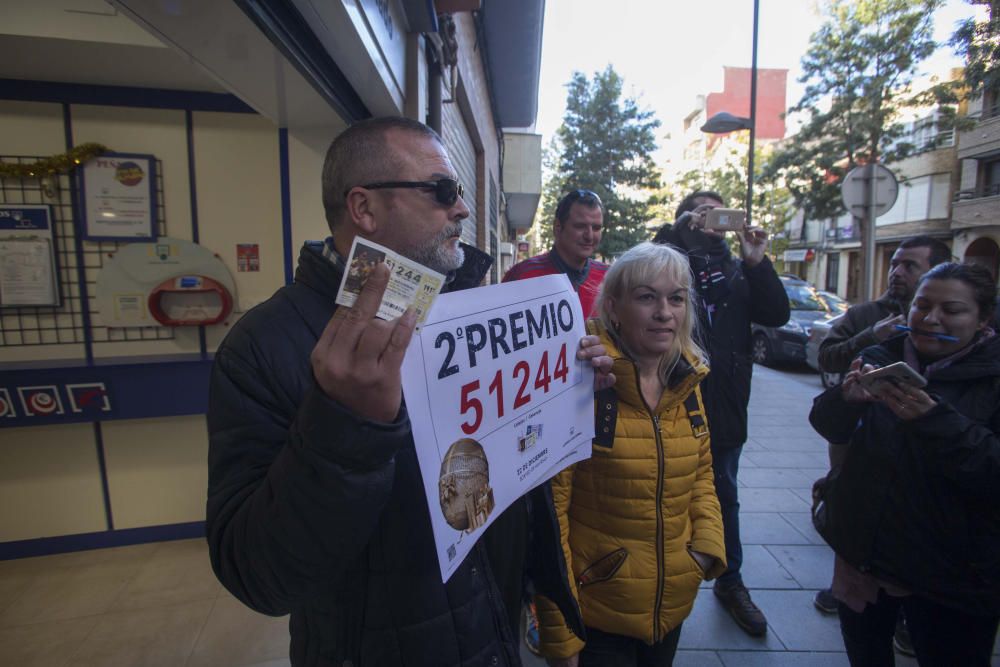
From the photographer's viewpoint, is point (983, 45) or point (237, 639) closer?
point (237, 639)

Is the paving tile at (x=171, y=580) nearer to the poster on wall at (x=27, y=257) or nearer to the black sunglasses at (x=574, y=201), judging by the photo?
the poster on wall at (x=27, y=257)

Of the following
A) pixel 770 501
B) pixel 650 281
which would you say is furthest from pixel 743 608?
pixel 650 281

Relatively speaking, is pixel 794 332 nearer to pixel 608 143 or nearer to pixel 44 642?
pixel 44 642

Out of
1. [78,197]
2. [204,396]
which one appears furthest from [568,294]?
[78,197]

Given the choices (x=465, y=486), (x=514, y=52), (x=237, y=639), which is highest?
(x=514, y=52)

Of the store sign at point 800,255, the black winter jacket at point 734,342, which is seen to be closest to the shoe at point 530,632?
the black winter jacket at point 734,342

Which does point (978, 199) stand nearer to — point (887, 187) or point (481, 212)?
point (887, 187)

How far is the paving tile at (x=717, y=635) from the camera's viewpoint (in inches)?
107

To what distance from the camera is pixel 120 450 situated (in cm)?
356

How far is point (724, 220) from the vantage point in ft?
9.27

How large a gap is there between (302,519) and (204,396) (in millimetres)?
3109

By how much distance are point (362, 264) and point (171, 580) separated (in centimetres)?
360

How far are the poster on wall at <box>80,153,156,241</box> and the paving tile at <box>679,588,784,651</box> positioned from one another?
4.12 metres

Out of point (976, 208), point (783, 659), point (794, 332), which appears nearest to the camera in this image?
point (783, 659)
